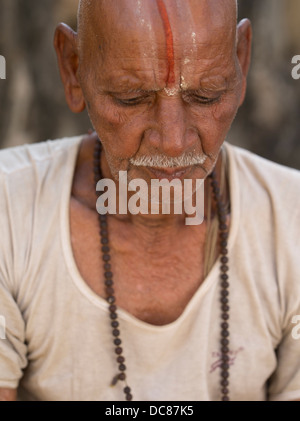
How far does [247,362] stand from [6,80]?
7.86 ft

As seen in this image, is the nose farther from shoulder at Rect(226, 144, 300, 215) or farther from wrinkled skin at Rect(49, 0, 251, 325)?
shoulder at Rect(226, 144, 300, 215)

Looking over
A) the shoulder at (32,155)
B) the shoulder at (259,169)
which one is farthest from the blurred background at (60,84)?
the shoulder at (259,169)

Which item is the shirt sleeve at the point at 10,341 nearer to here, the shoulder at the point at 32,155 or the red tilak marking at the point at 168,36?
the shoulder at the point at 32,155

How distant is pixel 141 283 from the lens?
1.92 metres

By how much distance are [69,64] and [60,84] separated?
2.01m

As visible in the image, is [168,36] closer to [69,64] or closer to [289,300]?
[69,64]

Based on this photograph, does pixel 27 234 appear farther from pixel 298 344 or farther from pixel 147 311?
pixel 298 344

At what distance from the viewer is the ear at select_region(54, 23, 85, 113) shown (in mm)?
1794

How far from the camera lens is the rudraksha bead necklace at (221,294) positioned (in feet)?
6.13

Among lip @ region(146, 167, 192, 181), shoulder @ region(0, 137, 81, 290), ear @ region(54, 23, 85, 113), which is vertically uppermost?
ear @ region(54, 23, 85, 113)

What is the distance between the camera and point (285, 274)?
1926 mm

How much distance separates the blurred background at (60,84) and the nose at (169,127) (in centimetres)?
228

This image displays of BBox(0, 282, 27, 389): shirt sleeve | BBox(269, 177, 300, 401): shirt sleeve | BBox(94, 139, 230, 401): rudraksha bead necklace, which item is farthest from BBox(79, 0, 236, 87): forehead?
BBox(0, 282, 27, 389): shirt sleeve
